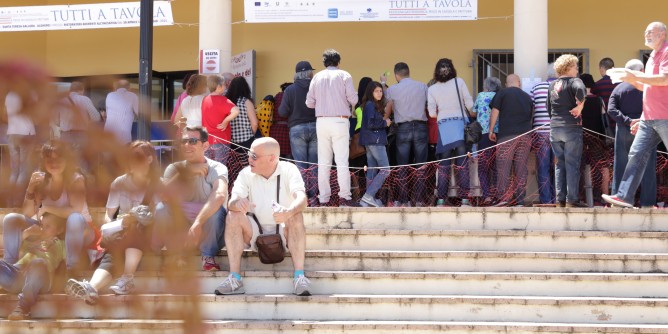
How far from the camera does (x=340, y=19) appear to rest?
12.4m

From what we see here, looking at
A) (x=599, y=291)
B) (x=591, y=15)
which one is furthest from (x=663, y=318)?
(x=591, y=15)

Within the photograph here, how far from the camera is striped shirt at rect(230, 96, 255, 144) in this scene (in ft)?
36.7

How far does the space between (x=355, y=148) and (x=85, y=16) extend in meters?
4.36

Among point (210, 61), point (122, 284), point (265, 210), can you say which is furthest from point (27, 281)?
point (210, 61)

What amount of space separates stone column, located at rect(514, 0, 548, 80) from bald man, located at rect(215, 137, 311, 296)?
512cm

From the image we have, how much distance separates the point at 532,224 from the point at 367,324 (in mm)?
2480

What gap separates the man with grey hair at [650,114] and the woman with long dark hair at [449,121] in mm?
1905

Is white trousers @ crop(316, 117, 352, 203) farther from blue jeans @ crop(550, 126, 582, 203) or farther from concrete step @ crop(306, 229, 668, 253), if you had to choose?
blue jeans @ crop(550, 126, 582, 203)

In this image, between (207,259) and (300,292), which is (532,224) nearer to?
(300,292)

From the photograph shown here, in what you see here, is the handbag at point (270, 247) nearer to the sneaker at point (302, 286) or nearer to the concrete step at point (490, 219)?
the sneaker at point (302, 286)

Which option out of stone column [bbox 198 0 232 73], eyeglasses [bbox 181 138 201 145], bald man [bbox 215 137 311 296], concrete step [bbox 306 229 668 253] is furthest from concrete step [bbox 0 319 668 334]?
stone column [bbox 198 0 232 73]

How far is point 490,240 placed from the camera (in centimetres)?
908

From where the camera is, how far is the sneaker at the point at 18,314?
194cm

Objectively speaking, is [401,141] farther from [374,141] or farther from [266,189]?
[266,189]
